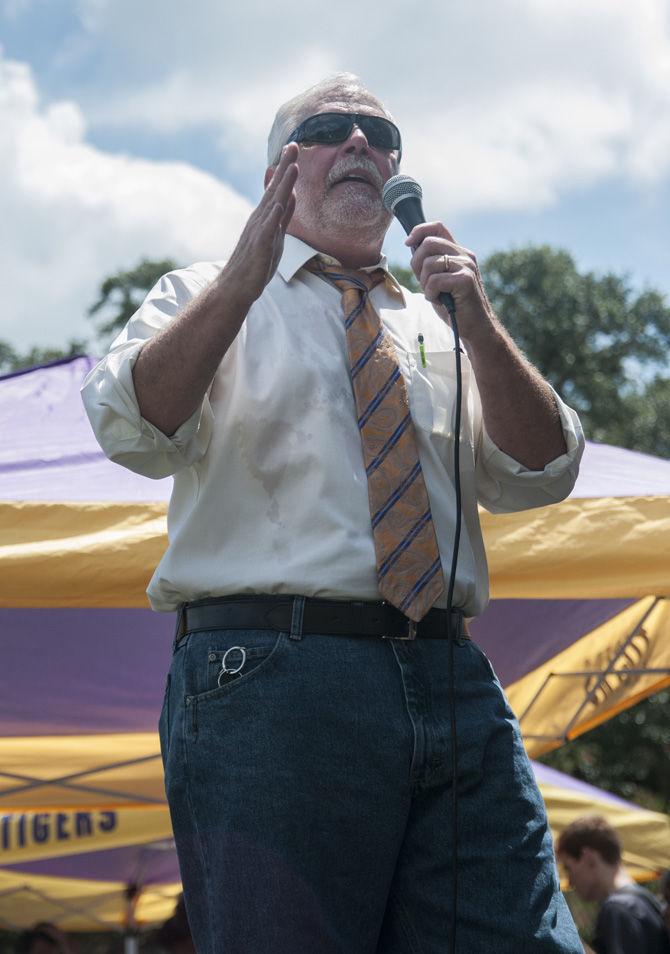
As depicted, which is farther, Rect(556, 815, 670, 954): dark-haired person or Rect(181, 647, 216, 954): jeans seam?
Rect(556, 815, 670, 954): dark-haired person

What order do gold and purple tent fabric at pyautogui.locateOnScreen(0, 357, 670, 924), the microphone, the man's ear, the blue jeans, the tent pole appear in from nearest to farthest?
1. the blue jeans
2. the microphone
3. gold and purple tent fabric at pyautogui.locateOnScreen(0, 357, 670, 924)
4. the man's ear
5. the tent pole

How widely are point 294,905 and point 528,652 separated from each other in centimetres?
339

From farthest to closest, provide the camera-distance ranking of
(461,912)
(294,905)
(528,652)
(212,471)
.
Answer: (528,652), (212,471), (461,912), (294,905)

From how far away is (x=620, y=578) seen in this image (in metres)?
3.33

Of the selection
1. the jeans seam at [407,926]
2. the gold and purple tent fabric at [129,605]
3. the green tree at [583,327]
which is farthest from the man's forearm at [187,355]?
the green tree at [583,327]

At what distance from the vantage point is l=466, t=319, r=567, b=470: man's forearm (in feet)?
6.18

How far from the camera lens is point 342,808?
5.47 ft

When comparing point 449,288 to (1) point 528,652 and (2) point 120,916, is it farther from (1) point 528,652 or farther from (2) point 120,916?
(2) point 120,916

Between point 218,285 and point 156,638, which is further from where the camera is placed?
point 156,638

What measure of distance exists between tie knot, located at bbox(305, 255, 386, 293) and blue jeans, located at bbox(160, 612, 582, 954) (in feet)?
2.17

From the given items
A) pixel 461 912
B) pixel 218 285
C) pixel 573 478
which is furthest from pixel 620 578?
pixel 218 285

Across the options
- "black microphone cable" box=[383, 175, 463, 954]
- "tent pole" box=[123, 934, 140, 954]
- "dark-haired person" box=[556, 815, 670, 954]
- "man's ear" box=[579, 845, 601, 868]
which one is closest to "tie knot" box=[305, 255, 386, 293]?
"black microphone cable" box=[383, 175, 463, 954]

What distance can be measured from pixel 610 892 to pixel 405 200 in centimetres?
452

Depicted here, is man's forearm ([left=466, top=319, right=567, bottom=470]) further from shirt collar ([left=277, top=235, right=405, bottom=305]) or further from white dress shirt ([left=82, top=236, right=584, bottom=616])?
shirt collar ([left=277, top=235, right=405, bottom=305])
